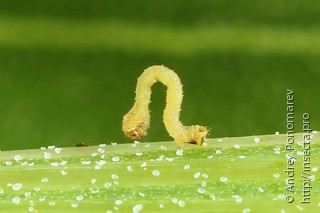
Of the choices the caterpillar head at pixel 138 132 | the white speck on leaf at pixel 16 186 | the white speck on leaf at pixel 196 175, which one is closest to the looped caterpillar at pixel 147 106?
the caterpillar head at pixel 138 132

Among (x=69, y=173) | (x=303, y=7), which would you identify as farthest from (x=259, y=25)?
(x=69, y=173)

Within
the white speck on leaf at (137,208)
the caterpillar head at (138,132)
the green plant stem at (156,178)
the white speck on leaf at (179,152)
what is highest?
the caterpillar head at (138,132)

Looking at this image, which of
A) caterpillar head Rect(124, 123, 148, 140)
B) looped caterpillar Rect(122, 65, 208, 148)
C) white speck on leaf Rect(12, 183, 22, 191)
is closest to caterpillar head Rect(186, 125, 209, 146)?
looped caterpillar Rect(122, 65, 208, 148)

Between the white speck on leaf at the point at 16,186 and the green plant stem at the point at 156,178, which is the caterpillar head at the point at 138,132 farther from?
the white speck on leaf at the point at 16,186

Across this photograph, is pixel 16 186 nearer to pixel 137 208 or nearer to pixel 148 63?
pixel 137 208

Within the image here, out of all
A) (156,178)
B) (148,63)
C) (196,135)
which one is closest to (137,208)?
(156,178)

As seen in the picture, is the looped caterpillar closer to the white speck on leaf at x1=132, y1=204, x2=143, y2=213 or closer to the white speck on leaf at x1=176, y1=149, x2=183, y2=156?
the white speck on leaf at x1=176, y1=149, x2=183, y2=156
